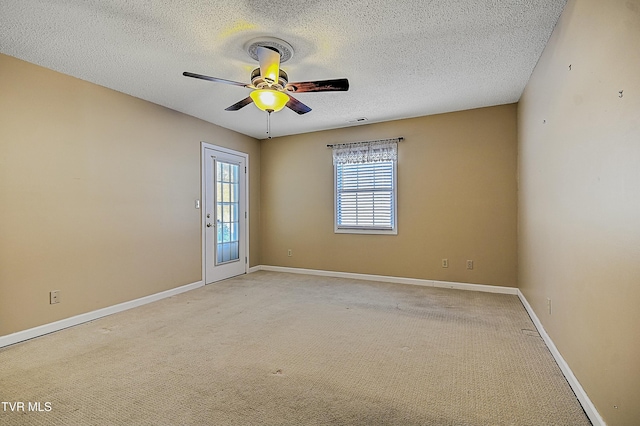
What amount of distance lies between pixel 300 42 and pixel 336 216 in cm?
318

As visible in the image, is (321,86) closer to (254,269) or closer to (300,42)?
(300,42)

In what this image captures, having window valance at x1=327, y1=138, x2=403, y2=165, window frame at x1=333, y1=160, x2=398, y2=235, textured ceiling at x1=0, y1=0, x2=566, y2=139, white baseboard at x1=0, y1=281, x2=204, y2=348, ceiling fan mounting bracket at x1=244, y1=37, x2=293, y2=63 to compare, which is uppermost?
textured ceiling at x1=0, y1=0, x2=566, y2=139

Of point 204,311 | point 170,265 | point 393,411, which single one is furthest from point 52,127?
point 393,411

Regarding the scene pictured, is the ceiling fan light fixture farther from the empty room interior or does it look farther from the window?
the window

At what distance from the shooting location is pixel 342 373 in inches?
86.4

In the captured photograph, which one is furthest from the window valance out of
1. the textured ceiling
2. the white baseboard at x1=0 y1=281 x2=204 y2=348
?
the white baseboard at x1=0 y1=281 x2=204 y2=348

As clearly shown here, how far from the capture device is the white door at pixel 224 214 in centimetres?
485

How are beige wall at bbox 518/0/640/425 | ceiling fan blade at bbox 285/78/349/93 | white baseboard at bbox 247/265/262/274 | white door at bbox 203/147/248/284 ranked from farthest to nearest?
white baseboard at bbox 247/265/262/274 < white door at bbox 203/147/248/284 < ceiling fan blade at bbox 285/78/349/93 < beige wall at bbox 518/0/640/425

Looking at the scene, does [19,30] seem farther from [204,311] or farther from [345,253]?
[345,253]

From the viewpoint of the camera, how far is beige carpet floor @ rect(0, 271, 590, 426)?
1.76 meters

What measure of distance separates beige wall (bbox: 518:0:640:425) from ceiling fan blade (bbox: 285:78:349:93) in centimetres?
152

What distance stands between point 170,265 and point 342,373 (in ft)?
10.0

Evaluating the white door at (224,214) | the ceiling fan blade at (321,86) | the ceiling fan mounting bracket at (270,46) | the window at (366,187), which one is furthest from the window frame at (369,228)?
the ceiling fan mounting bracket at (270,46)

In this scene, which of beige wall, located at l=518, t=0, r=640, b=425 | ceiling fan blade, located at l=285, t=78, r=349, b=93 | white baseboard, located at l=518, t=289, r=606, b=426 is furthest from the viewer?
ceiling fan blade, located at l=285, t=78, r=349, b=93
